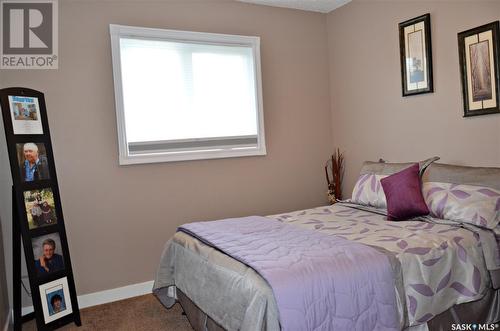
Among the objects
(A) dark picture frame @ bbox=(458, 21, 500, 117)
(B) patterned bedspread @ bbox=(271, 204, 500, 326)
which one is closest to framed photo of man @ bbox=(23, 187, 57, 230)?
(B) patterned bedspread @ bbox=(271, 204, 500, 326)

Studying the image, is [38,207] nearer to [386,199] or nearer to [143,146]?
[143,146]

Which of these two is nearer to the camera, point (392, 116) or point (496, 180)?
point (496, 180)

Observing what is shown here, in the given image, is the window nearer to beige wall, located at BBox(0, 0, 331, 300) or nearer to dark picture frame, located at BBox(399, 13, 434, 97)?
beige wall, located at BBox(0, 0, 331, 300)

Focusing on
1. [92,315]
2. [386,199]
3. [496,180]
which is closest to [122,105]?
[92,315]

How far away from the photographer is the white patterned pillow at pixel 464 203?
253 cm

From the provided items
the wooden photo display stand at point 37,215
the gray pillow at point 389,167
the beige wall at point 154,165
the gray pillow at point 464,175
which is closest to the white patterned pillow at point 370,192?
the gray pillow at point 389,167

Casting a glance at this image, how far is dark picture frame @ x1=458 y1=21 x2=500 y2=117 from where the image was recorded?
2.92m

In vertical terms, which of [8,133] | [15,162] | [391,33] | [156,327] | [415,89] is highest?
[391,33]

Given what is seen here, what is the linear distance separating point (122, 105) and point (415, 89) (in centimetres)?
247

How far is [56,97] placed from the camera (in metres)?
3.33

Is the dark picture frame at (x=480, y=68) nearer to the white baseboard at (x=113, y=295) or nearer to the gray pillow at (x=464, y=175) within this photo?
the gray pillow at (x=464, y=175)

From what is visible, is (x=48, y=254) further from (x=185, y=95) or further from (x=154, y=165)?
(x=185, y=95)

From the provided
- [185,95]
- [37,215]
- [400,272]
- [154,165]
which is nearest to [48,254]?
[37,215]

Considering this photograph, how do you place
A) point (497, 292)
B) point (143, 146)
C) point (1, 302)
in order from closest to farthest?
point (497, 292), point (1, 302), point (143, 146)
